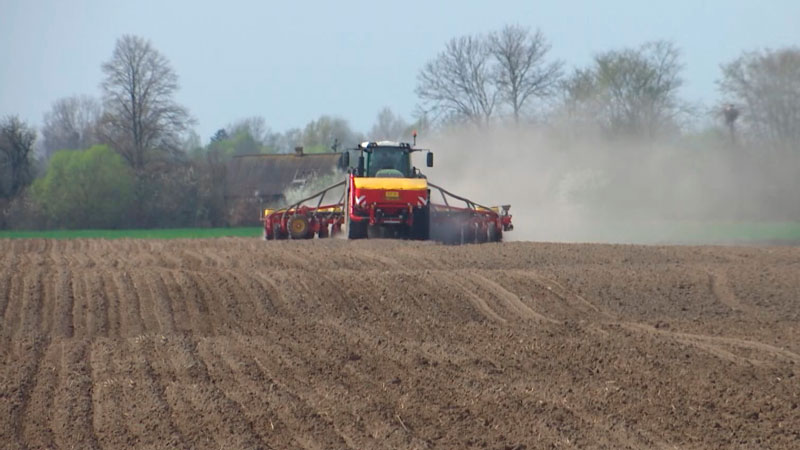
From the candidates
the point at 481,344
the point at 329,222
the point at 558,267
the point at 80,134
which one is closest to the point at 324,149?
the point at 80,134

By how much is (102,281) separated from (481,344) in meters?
7.80

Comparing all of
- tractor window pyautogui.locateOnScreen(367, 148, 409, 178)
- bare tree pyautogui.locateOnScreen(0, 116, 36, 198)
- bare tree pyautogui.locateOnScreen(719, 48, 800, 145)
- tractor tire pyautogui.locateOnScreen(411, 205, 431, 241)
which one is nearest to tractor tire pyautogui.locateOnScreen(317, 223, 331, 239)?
tractor window pyautogui.locateOnScreen(367, 148, 409, 178)

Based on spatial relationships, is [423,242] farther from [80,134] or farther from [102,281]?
[80,134]

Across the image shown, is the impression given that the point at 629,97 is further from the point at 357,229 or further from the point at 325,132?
the point at 325,132

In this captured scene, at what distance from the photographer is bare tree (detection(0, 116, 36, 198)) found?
2265 inches

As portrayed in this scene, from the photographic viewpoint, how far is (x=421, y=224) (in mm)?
25453

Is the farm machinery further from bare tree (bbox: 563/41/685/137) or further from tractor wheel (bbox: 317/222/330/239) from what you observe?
bare tree (bbox: 563/41/685/137)

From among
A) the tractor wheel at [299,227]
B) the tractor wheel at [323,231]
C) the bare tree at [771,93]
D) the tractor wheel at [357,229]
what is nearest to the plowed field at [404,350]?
the tractor wheel at [357,229]

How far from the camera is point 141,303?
51.8 ft

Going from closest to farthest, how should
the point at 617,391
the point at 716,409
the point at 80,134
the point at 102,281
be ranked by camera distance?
the point at 716,409 < the point at 617,391 < the point at 102,281 < the point at 80,134

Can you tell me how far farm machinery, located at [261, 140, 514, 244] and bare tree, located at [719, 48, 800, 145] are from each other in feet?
54.8

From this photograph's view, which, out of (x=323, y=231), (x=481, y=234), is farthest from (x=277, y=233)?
(x=481, y=234)

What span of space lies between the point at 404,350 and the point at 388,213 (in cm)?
1311

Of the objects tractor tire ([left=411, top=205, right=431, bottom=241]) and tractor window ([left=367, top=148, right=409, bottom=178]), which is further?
tractor window ([left=367, top=148, right=409, bottom=178])
